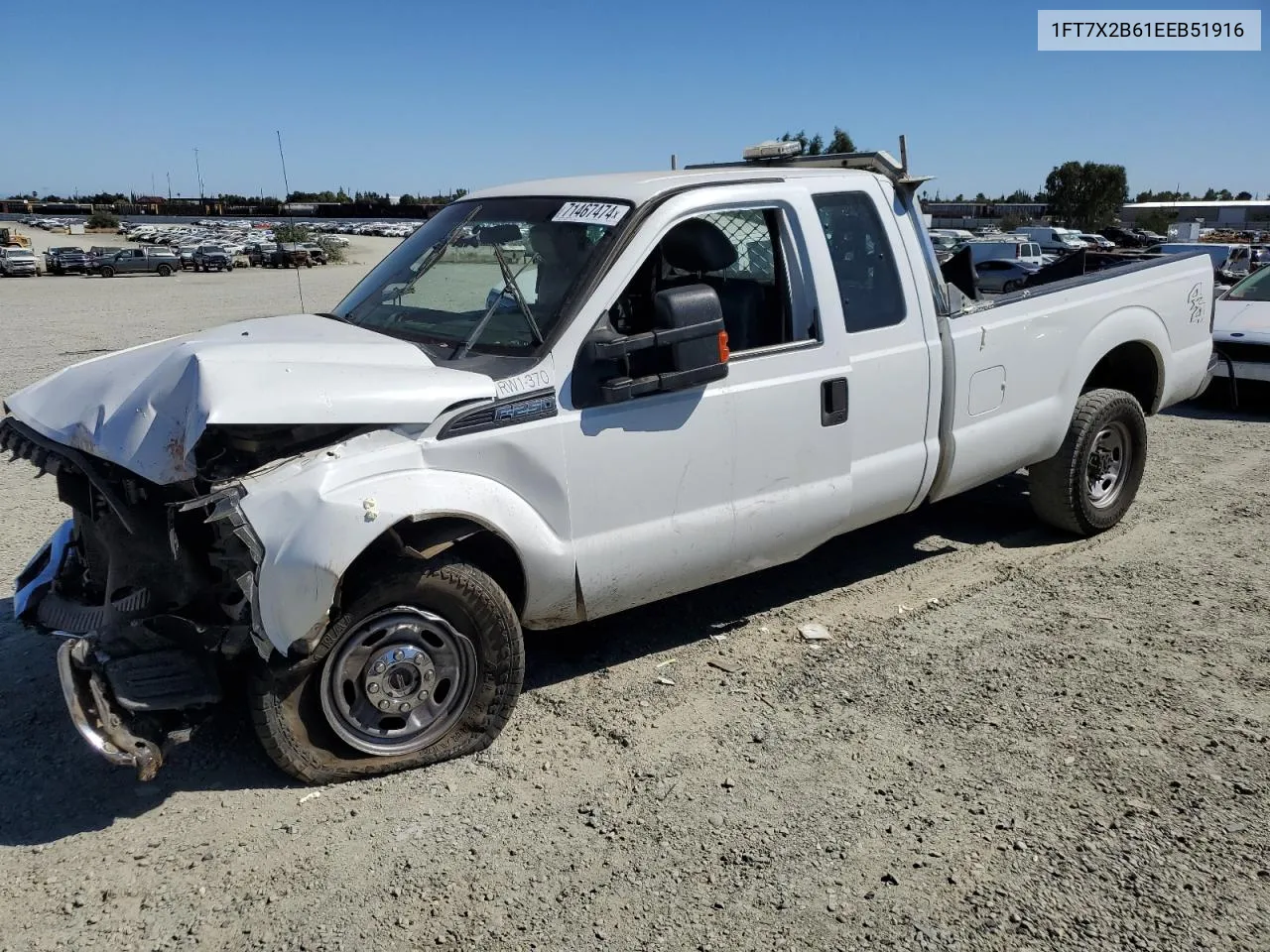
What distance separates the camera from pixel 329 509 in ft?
10.8

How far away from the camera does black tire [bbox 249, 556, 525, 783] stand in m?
3.48

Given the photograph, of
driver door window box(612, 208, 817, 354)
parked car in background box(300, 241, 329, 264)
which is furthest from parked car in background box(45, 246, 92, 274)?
driver door window box(612, 208, 817, 354)

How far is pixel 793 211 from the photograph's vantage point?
4.60 m

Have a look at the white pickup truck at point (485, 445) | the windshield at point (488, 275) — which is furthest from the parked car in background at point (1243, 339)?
the windshield at point (488, 275)

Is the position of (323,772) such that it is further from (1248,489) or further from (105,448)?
(1248,489)

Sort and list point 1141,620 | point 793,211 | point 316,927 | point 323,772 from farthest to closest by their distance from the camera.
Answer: point 1141,620, point 793,211, point 323,772, point 316,927

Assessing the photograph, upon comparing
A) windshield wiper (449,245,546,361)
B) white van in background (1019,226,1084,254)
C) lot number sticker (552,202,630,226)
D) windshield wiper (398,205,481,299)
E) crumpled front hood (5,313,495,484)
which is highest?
lot number sticker (552,202,630,226)

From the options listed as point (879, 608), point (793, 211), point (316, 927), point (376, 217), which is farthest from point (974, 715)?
point (376, 217)

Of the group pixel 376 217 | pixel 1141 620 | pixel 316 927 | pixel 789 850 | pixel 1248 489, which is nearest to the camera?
pixel 316 927

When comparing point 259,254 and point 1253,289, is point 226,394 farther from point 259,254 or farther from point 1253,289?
point 259,254

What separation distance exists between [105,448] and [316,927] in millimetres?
1722

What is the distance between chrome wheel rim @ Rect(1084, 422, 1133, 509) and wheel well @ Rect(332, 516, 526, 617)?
378 centimetres

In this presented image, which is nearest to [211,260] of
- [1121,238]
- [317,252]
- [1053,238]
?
[317,252]

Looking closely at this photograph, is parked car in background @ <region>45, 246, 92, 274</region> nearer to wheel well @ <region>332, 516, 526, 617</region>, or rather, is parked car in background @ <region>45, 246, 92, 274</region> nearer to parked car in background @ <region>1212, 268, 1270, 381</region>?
parked car in background @ <region>1212, 268, 1270, 381</region>
